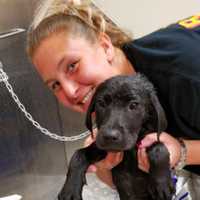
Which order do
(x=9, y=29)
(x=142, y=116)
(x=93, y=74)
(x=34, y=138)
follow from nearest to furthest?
(x=142, y=116)
(x=93, y=74)
(x=9, y=29)
(x=34, y=138)

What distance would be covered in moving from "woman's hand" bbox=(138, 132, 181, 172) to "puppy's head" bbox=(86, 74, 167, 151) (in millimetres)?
29

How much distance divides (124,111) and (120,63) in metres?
0.26

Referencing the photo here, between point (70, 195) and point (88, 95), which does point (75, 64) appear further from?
point (70, 195)

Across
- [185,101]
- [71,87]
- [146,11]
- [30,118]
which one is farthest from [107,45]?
[146,11]

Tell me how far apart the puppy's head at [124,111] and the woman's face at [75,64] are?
0.36ft

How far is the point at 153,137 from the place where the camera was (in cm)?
118

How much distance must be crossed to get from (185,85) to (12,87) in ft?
3.15

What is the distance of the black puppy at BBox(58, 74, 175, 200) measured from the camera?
3.54 feet

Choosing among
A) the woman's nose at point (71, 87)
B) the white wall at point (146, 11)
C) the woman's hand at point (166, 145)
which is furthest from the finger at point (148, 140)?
the white wall at point (146, 11)

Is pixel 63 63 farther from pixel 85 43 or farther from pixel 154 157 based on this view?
pixel 154 157

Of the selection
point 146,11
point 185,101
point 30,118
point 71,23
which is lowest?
point 30,118

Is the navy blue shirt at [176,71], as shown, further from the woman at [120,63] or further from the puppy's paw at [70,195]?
the puppy's paw at [70,195]

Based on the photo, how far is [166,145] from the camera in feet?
3.92

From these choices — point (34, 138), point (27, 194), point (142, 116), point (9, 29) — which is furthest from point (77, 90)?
point (27, 194)
